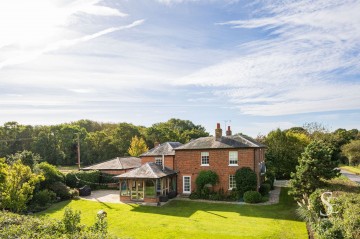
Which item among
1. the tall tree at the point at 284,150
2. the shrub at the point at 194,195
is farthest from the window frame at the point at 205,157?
the tall tree at the point at 284,150

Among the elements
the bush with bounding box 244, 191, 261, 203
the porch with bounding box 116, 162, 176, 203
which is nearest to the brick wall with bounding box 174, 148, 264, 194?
the porch with bounding box 116, 162, 176, 203

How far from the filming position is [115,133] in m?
62.6

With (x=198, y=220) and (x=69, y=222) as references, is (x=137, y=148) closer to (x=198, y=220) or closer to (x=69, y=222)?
(x=198, y=220)

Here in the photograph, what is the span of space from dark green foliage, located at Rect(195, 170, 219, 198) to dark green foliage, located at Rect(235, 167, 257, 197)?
7.67ft

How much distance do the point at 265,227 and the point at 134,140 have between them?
125ft

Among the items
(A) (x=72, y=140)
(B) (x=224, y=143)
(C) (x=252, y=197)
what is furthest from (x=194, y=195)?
(A) (x=72, y=140)

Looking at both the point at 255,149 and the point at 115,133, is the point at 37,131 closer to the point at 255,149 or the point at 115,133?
the point at 115,133

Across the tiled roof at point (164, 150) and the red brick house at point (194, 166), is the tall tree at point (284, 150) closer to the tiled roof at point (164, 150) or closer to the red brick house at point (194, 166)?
the red brick house at point (194, 166)

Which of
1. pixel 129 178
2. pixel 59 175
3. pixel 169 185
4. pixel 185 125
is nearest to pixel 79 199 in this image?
pixel 59 175

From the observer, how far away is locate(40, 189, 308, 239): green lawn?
18.2 m

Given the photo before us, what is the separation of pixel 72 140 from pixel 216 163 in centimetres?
4955

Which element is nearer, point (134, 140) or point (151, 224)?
point (151, 224)

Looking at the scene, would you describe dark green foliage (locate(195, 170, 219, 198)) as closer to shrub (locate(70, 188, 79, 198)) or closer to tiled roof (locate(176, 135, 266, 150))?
tiled roof (locate(176, 135, 266, 150))

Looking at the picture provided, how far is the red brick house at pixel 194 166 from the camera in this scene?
28.6m
